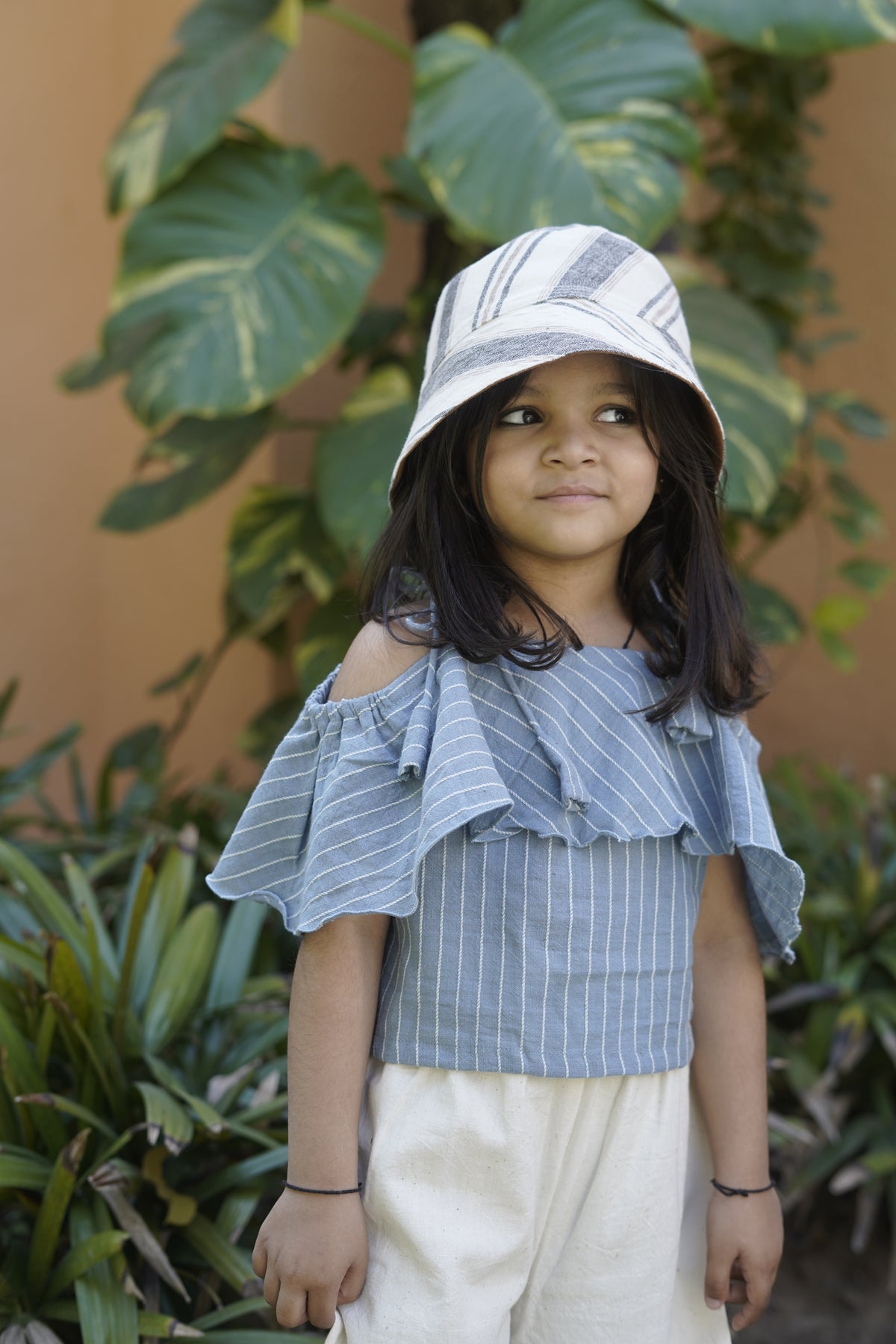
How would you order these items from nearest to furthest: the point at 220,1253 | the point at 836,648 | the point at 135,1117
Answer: the point at 220,1253
the point at 135,1117
the point at 836,648

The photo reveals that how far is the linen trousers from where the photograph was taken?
989mm

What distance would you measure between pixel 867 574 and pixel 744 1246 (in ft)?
6.13

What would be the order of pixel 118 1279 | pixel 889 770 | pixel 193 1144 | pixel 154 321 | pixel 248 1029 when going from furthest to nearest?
pixel 889 770 < pixel 154 321 < pixel 248 1029 < pixel 193 1144 < pixel 118 1279

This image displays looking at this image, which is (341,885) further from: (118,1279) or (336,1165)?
(118,1279)

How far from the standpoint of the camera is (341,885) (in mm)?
964

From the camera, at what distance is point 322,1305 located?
3.18 feet

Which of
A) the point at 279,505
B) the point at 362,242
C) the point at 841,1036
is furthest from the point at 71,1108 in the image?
the point at 362,242

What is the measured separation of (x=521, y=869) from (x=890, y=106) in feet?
8.65

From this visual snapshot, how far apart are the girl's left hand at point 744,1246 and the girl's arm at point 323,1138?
34 centimetres

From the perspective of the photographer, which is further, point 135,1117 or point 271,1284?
point 135,1117

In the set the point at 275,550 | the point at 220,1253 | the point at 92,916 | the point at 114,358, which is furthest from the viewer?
the point at 275,550

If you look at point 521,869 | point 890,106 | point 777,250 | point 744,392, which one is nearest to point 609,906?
point 521,869

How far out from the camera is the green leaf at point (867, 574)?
2.70 m

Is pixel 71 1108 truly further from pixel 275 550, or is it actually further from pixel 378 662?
pixel 275 550
